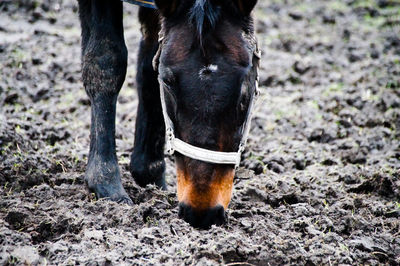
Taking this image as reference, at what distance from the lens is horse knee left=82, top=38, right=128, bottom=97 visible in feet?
12.5

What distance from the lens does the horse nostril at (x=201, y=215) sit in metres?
2.84

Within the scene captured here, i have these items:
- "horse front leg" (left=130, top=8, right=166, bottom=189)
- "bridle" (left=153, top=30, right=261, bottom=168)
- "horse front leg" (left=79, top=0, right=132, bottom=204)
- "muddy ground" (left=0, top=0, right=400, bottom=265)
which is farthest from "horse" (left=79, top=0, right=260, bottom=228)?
"horse front leg" (left=130, top=8, right=166, bottom=189)

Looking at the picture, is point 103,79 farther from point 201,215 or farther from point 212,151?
point 201,215

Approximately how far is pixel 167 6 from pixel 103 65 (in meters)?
0.90

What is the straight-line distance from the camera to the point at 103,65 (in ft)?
12.5

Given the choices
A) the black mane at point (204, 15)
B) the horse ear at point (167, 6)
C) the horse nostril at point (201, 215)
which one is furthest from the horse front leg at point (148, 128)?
the horse nostril at point (201, 215)

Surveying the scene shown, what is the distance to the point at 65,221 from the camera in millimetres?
3229

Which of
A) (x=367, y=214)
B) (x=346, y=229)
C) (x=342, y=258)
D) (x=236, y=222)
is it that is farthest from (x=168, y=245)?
(x=367, y=214)

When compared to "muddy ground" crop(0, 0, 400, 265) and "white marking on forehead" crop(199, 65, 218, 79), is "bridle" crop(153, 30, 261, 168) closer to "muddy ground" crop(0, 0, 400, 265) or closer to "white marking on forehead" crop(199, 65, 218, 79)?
"white marking on forehead" crop(199, 65, 218, 79)

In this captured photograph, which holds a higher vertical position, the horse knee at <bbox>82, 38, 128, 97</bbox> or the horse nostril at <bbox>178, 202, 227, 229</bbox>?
the horse knee at <bbox>82, 38, 128, 97</bbox>

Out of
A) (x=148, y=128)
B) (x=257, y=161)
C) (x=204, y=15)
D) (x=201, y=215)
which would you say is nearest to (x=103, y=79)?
(x=148, y=128)

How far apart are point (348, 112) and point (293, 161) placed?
1493mm

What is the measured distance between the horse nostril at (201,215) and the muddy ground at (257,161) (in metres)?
0.12

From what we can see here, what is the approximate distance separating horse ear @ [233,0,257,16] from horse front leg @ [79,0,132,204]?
3.71 ft
